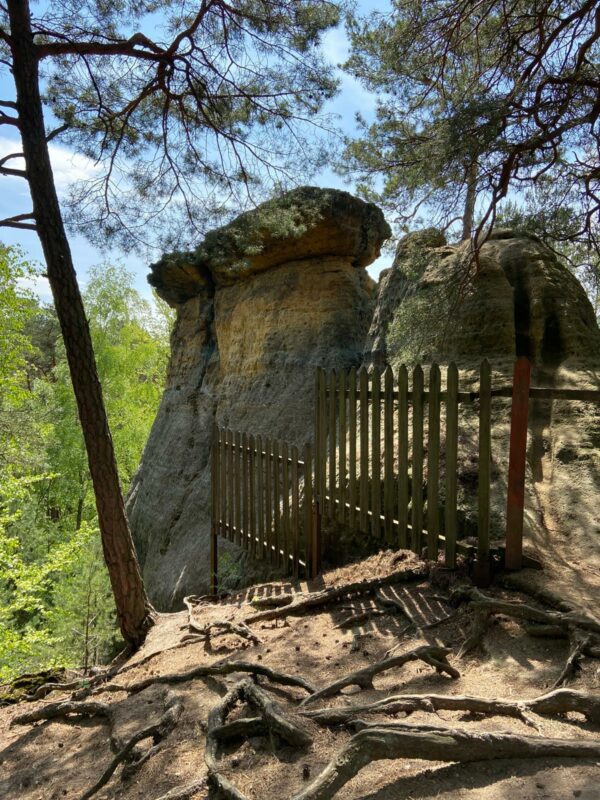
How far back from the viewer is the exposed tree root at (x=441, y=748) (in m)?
2.24

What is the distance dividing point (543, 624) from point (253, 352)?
9.99m

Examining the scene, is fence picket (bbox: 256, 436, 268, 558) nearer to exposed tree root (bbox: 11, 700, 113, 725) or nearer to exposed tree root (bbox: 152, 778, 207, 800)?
exposed tree root (bbox: 11, 700, 113, 725)

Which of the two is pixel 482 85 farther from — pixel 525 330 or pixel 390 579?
pixel 390 579

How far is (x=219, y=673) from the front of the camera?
13.4 ft

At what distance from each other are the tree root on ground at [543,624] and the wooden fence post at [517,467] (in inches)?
20.2

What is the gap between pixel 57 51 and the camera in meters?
6.34

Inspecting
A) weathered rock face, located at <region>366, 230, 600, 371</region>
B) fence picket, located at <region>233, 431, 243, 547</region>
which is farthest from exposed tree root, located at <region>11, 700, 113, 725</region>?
weathered rock face, located at <region>366, 230, 600, 371</region>

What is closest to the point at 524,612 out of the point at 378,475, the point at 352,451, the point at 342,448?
the point at 378,475

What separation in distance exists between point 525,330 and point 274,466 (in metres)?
3.90

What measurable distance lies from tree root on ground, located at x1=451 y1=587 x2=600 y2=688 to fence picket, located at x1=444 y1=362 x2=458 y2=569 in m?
0.45

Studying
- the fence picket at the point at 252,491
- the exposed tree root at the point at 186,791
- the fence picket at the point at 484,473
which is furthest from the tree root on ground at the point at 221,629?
the exposed tree root at the point at 186,791

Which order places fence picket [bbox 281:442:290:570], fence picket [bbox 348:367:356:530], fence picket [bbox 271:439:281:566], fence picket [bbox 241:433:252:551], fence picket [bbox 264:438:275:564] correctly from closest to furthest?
fence picket [bbox 348:367:356:530] → fence picket [bbox 281:442:290:570] → fence picket [bbox 271:439:281:566] → fence picket [bbox 264:438:275:564] → fence picket [bbox 241:433:252:551]

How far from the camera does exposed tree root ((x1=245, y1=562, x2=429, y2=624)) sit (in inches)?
209

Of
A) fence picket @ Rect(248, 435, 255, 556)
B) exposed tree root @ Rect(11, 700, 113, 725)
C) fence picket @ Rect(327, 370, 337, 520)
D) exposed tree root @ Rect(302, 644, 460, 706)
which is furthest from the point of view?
fence picket @ Rect(248, 435, 255, 556)
